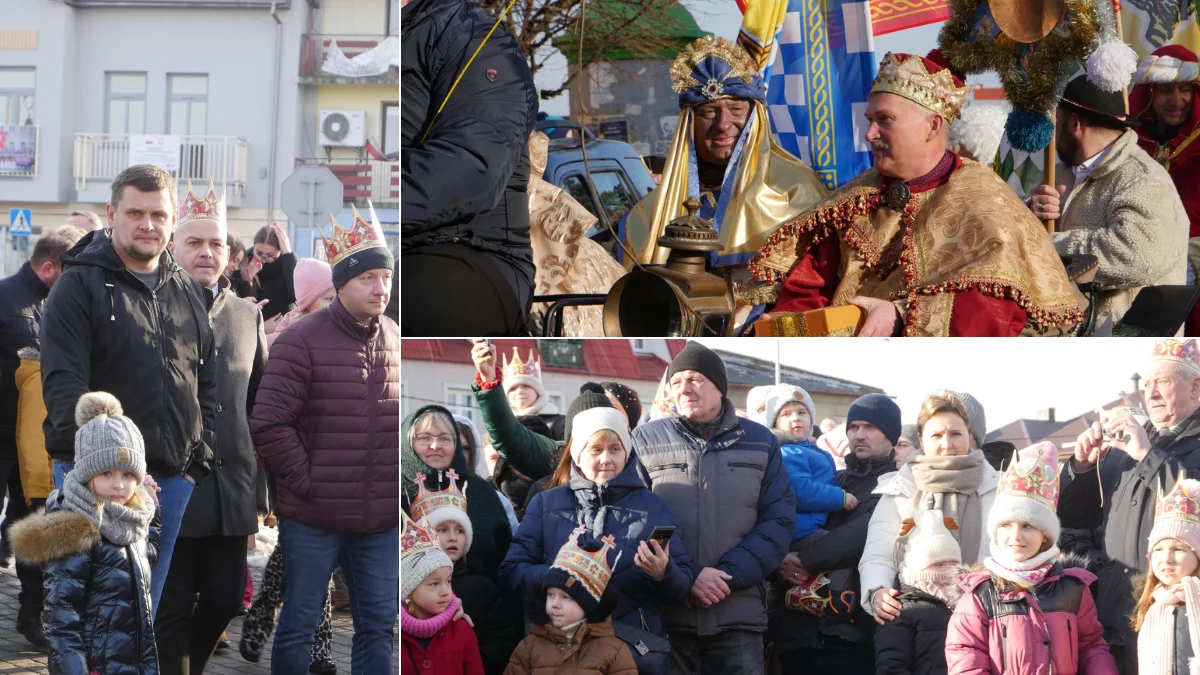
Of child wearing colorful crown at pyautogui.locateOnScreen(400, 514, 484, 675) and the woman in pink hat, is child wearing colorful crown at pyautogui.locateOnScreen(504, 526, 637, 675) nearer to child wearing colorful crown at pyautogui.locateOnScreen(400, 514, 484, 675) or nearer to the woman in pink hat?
child wearing colorful crown at pyautogui.locateOnScreen(400, 514, 484, 675)

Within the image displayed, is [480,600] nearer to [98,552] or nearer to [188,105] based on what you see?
[98,552]

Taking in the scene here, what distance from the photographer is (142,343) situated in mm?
3990

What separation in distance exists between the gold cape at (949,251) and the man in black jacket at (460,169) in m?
1.24

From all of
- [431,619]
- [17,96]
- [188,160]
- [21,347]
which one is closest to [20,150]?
[17,96]

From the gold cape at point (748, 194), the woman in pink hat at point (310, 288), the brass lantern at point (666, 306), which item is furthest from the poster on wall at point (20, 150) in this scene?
the gold cape at point (748, 194)

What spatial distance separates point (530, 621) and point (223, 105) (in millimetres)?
1619

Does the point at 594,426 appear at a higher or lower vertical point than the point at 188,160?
lower

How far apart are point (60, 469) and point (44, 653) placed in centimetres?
49

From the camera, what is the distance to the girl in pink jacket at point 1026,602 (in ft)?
13.2

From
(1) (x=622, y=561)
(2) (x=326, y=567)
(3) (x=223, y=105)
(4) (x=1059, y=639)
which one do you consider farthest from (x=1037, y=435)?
(3) (x=223, y=105)

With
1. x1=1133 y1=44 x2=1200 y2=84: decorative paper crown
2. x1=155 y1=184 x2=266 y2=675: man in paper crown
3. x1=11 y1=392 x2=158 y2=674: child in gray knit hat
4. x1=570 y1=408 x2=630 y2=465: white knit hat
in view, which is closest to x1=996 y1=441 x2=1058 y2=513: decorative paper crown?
x1=570 y1=408 x2=630 y2=465: white knit hat

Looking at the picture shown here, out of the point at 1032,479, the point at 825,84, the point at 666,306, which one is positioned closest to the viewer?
the point at 1032,479

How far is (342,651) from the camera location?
4.11 metres

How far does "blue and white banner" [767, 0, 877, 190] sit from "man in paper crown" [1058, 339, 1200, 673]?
2.44 metres
